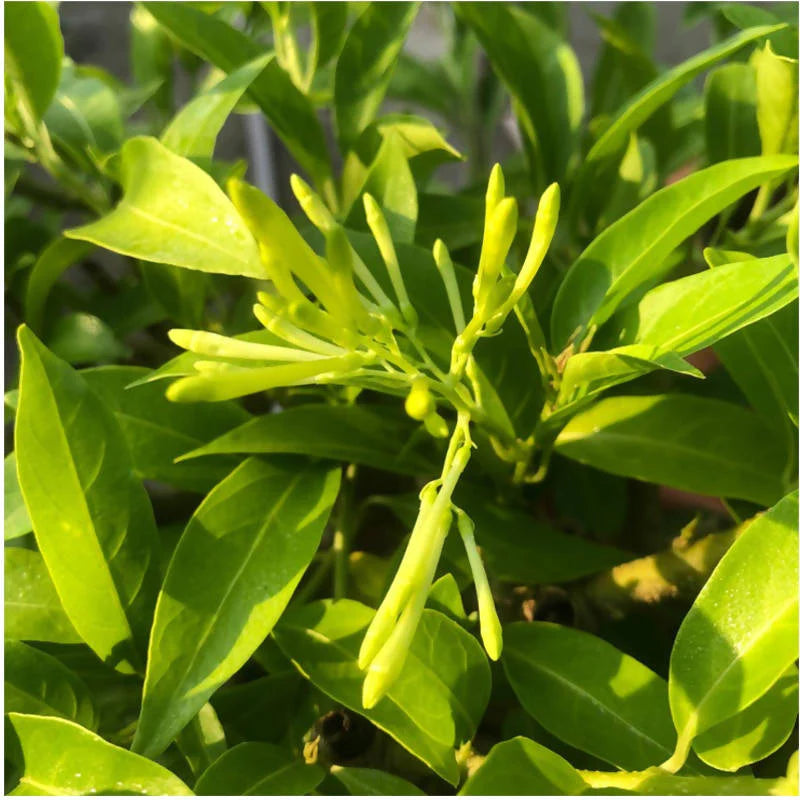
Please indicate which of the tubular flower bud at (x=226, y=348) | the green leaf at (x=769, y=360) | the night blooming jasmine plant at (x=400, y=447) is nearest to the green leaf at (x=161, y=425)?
the night blooming jasmine plant at (x=400, y=447)

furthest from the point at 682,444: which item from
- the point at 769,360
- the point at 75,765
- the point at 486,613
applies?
the point at 75,765

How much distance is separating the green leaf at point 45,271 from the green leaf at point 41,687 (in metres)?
0.18

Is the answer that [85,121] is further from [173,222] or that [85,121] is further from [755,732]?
[755,732]

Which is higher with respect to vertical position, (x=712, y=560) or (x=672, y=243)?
(x=672, y=243)

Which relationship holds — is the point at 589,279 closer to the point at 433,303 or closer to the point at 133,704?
the point at 433,303

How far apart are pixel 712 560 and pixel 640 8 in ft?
1.48

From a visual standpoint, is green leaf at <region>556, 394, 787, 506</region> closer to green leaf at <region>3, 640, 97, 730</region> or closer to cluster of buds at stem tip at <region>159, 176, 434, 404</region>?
cluster of buds at stem tip at <region>159, 176, 434, 404</region>

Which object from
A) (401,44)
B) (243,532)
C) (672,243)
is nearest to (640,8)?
(401,44)

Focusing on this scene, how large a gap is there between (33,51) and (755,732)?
41 cm

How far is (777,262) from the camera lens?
0.24 meters

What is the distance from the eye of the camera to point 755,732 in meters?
0.27

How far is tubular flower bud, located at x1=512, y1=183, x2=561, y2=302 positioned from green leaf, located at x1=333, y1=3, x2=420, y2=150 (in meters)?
0.20

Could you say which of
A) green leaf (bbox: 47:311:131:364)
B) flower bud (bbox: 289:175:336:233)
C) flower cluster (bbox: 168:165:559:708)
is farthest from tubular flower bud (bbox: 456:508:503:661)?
green leaf (bbox: 47:311:131:364)

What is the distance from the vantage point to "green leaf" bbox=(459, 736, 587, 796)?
231mm
